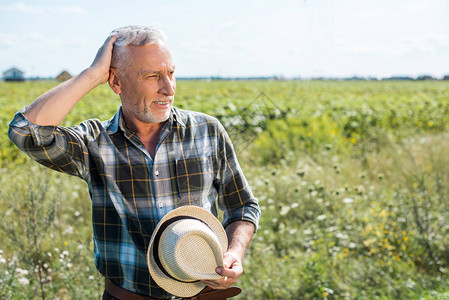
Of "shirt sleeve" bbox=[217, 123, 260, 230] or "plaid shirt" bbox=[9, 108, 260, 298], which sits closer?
"plaid shirt" bbox=[9, 108, 260, 298]

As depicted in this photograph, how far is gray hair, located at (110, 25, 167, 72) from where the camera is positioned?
1703mm

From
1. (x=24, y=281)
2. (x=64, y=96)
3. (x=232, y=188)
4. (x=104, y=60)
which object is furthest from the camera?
(x=24, y=281)

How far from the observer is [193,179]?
71.9 inches

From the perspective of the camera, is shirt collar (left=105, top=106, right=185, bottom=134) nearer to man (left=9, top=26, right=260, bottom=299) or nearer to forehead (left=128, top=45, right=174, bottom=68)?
man (left=9, top=26, right=260, bottom=299)

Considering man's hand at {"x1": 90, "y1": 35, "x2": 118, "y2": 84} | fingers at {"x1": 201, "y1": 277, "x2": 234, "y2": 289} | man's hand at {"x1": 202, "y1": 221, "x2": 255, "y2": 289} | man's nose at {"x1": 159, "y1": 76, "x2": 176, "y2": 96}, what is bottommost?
fingers at {"x1": 201, "y1": 277, "x2": 234, "y2": 289}

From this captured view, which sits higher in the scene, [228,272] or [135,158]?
[135,158]

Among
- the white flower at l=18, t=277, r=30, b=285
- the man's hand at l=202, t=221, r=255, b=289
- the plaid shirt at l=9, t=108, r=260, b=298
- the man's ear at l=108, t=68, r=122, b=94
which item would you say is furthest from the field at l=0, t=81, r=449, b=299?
the man's ear at l=108, t=68, r=122, b=94

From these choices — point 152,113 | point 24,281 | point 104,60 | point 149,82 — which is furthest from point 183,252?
point 24,281

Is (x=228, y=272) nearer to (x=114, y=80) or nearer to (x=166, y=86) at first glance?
(x=166, y=86)

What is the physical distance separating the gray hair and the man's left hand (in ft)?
2.81

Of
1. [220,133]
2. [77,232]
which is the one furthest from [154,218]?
[77,232]

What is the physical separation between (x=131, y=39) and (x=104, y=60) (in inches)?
5.2

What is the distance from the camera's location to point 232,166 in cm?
194

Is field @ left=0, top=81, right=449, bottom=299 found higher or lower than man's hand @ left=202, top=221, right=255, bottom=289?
lower
